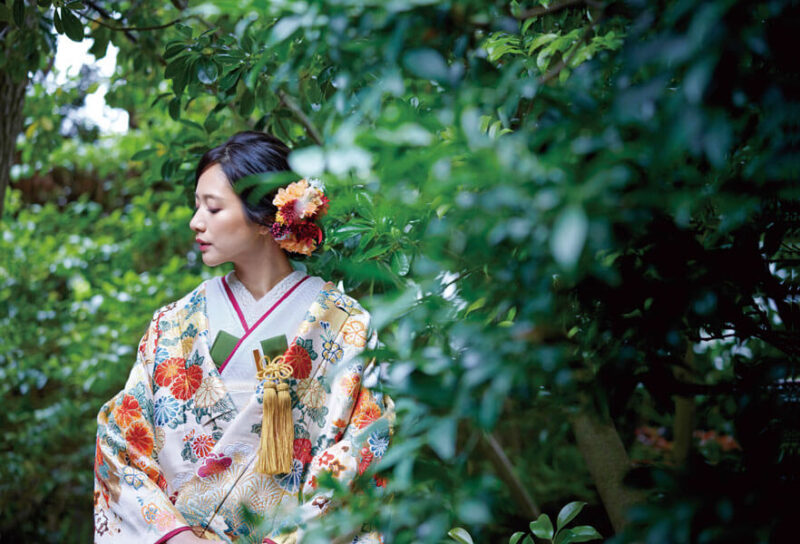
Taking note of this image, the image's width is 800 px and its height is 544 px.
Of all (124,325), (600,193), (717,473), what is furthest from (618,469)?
(124,325)

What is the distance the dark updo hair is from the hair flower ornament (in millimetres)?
36

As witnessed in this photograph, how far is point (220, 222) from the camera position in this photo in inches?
61.8

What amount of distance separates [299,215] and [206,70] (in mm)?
543

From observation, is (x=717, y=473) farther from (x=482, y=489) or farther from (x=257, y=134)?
(x=257, y=134)

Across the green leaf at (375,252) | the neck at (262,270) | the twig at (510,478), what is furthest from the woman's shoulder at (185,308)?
the twig at (510,478)

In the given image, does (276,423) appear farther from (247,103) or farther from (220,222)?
(247,103)

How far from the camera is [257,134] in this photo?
1.69 m

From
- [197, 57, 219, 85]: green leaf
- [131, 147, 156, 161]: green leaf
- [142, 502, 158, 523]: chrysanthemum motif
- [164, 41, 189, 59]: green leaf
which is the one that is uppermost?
[164, 41, 189, 59]: green leaf

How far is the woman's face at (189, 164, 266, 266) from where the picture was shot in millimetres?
1574

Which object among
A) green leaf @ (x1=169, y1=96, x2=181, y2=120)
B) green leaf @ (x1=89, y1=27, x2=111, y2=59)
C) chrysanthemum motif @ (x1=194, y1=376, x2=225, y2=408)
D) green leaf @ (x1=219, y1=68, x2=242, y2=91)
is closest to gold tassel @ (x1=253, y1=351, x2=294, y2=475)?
chrysanthemum motif @ (x1=194, y1=376, x2=225, y2=408)

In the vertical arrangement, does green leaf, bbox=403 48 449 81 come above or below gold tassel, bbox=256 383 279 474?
above

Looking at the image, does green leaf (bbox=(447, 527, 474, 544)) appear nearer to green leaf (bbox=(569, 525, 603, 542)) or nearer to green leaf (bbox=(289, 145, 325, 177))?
green leaf (bbox=(569, 525, 603, 542))

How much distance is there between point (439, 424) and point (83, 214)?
4.42 m

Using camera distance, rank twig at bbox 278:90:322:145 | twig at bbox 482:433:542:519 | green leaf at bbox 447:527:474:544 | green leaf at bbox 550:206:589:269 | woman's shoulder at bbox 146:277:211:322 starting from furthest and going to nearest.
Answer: twig at bbox 482:433:542:519
twig at bbox 278:90:322:145
woman's shoulder at bbox 146:277:211:322
green leaf at bbox 447:527:474:544
green leaf at bbox 550:206:589:269
